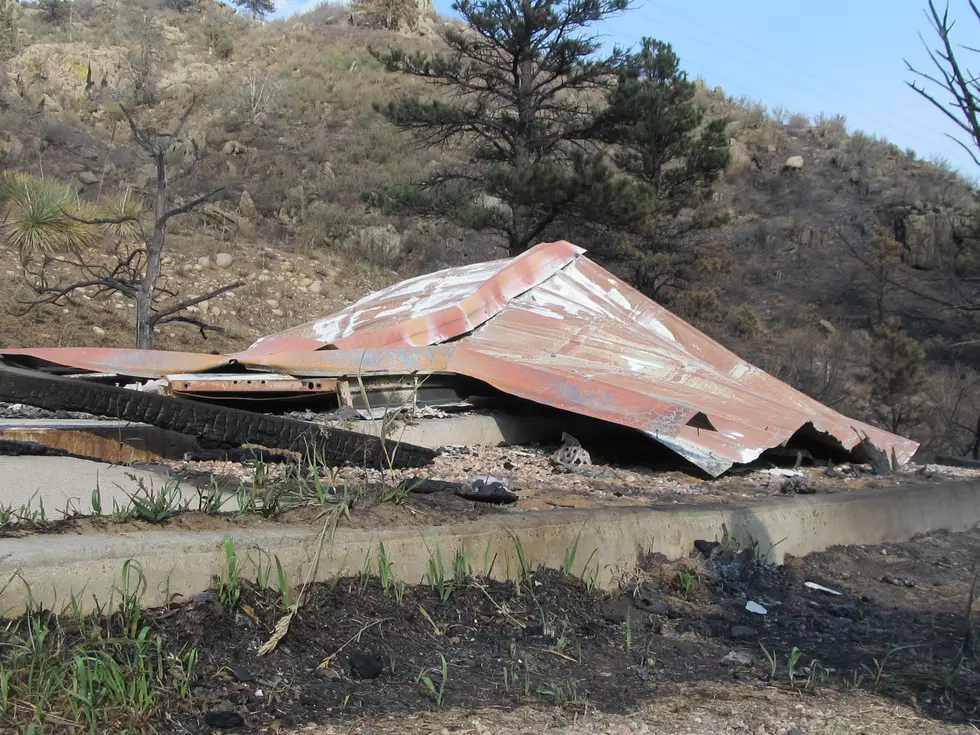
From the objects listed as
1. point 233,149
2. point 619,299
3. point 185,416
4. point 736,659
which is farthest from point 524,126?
point 736,659

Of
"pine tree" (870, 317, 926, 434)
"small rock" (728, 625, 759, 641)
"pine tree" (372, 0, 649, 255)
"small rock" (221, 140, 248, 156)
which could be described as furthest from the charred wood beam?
"small rock" (221, 140, 248, 156)

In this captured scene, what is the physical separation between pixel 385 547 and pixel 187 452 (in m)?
3.05

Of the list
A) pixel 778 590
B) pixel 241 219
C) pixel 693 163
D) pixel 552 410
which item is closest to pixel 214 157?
pixel 241 219

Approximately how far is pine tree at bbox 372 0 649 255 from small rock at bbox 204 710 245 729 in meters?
15.2

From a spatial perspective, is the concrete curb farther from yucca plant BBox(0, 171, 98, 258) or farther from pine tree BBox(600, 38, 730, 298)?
pine tree BBox(600, 38, 730, 298)

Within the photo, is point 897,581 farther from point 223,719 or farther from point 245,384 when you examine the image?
point 245,384

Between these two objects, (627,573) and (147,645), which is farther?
(627,573)

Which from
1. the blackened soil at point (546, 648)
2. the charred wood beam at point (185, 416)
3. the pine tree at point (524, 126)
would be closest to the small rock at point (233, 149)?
the pine tree at point (524, 126)

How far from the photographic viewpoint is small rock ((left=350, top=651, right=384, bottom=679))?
2803 millimetres

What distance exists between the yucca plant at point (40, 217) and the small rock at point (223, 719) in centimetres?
1207

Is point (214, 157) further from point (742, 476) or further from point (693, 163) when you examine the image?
point (742, 476)

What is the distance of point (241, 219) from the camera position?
2308cm

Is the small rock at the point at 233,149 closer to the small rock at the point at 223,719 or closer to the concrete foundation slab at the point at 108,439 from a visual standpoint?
the concrete foundation slab at the point at 108,439

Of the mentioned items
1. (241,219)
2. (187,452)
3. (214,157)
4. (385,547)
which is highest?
(214,157)
